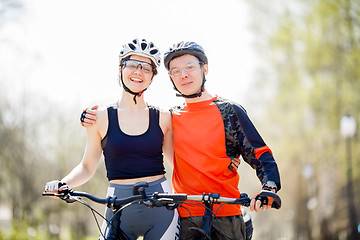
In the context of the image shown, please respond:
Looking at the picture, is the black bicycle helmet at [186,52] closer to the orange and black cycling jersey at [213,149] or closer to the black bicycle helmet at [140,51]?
the black bicycle helmet at [140,51]

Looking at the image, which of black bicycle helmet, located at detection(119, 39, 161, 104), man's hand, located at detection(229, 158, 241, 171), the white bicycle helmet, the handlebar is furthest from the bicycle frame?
the white bicycle helmet

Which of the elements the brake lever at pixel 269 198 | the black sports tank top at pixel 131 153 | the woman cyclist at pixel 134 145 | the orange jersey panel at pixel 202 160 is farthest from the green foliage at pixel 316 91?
the brake lever at pixel 269 198

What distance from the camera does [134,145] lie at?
3.33 metres

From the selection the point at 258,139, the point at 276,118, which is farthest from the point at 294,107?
the point at 258,139

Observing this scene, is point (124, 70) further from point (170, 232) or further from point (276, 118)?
point (276, 118)

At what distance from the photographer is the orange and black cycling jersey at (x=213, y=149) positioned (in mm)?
3441

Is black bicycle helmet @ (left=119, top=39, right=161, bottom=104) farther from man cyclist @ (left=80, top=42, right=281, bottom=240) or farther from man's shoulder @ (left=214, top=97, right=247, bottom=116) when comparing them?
man's shoulder @ (left=214, top=97, right=247, bottom=116)

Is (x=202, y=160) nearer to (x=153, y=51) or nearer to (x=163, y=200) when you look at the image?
(x=163, y=200)

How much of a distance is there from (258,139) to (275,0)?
1804 centimetres

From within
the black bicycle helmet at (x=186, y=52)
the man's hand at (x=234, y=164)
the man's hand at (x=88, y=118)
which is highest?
the black bicycle helmet at (x=186, y=52)

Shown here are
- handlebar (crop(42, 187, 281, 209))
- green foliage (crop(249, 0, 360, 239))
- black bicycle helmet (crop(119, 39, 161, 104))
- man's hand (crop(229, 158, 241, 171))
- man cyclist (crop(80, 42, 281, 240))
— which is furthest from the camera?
green foliage (crop(249, 0, 360, 239))

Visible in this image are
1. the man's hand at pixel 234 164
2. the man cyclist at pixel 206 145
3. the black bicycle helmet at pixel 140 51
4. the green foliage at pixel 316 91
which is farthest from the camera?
the green foliage at pixel 316 91

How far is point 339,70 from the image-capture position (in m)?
16.9

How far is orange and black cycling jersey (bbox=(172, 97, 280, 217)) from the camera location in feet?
11.3
